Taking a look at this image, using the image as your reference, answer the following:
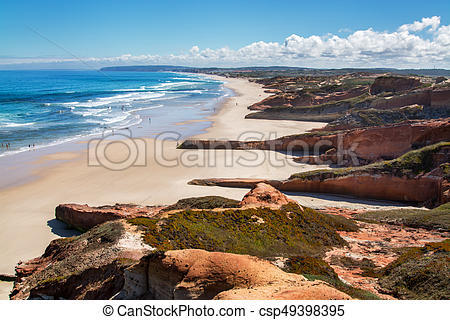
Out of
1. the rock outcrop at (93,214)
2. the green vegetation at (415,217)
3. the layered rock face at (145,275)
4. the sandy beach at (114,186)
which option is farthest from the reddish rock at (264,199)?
the sandy beach at (114,186)

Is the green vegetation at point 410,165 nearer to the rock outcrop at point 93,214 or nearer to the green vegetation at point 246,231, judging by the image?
the green vegetation at point 246,231

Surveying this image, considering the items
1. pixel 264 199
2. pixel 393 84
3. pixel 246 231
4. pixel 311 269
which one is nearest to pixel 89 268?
pixel 246 231

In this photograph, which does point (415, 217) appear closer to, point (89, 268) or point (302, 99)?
point (89, 268)

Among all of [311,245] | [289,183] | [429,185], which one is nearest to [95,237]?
[311,245]

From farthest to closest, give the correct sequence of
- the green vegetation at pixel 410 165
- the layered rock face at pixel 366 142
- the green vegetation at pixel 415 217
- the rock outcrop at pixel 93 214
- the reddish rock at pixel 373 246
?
the layered rock face at pixel 366 142 < the green vegetation at pixel 410 165 < the rock outcrop at pixel 93 214 < the green vegetation at pixel 415 217 < the reddish rock at pixel 373 246

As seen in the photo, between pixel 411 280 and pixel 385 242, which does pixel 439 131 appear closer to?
pixel 385 242

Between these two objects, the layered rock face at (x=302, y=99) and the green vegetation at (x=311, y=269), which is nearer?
the green vegetation at (x=311, y=269)
